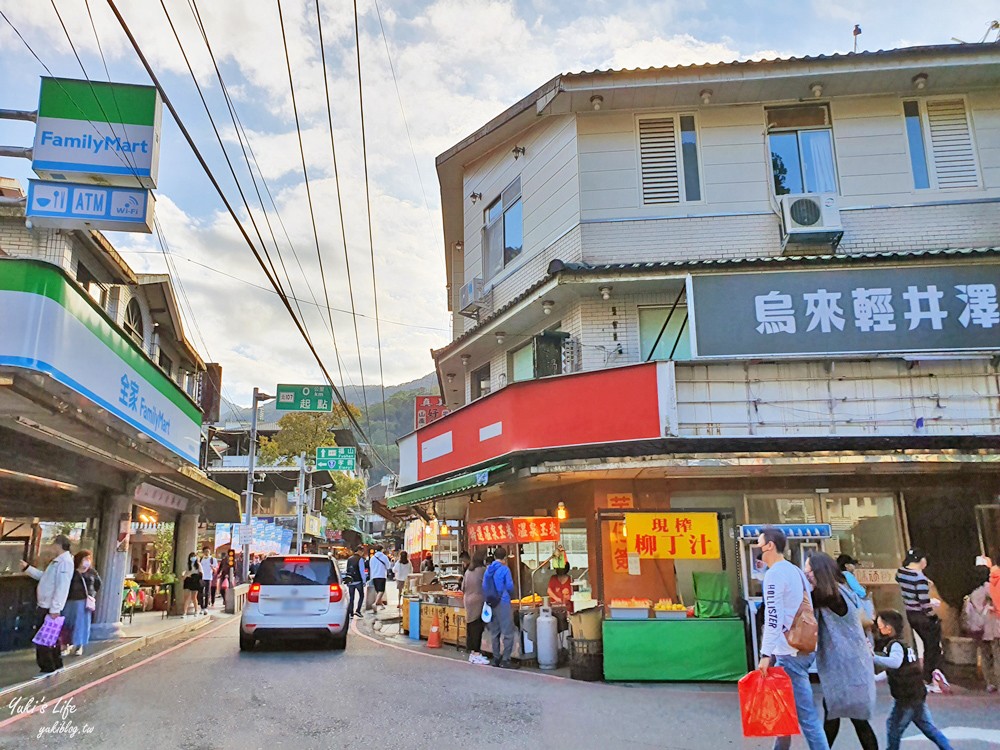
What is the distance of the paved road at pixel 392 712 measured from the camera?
6914mm

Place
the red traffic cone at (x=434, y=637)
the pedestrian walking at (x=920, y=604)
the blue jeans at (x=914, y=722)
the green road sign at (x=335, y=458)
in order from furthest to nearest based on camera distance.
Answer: the green road sign at (x=335, y=458)
the red traffic cone at (x=434, y=637)
the pedestrian walking at (x=920, y=604)
the blue jeans at (x=914, y=722)

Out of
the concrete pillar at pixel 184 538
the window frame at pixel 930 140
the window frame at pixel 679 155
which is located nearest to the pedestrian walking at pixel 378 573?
the concrete pillar at pixel 184 538

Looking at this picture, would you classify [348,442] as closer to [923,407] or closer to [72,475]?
[72,475]

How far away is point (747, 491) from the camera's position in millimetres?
12398

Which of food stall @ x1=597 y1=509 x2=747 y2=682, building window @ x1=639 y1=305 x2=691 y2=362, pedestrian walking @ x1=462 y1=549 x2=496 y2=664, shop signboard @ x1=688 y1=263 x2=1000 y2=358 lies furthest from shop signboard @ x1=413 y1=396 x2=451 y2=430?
shop signboard @ x1=688 y1=263 x2=1000 y2=358

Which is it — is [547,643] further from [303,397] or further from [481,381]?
[303,397]

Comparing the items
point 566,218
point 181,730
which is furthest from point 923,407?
point 181,730

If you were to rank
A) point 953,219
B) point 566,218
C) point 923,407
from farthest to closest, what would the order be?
1. point 566,218
2. point 953,219
3. point 923,407

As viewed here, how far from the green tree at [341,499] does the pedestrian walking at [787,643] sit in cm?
4677

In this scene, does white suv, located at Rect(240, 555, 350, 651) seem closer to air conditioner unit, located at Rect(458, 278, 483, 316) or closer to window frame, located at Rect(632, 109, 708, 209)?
air conditioner unit, located at Rect(458, 278, 483, 316)

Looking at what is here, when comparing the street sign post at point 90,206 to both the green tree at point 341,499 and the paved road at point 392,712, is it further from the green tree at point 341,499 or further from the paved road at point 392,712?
the green tree at point 341,499

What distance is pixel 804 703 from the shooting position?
18.0 feet

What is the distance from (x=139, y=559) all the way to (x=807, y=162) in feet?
81.9

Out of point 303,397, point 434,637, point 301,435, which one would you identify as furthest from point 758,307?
point 301,435
